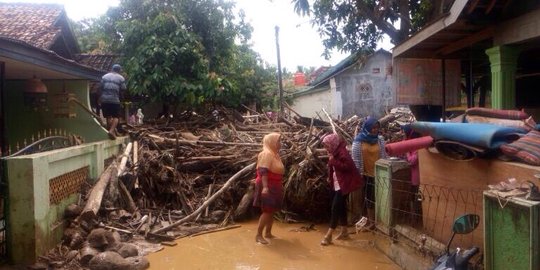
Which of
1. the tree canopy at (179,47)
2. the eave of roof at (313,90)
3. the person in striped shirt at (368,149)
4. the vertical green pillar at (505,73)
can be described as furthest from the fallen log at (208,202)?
the eave of roof at (313,90)

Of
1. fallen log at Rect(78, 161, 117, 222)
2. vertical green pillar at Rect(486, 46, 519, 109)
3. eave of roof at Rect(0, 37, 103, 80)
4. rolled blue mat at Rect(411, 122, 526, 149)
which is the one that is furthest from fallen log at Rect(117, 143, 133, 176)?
vertical green pillar at Rect(486, 46, 519, 109)

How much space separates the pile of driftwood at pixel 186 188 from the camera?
22.3ft

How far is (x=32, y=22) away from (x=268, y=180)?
8.19m

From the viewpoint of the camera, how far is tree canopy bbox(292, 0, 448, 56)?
11.8 meters

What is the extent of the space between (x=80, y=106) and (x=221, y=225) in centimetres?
406

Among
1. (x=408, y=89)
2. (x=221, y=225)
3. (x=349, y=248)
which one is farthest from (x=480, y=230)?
(x=408, y=89)

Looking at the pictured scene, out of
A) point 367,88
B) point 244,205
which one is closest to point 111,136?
point 244,205

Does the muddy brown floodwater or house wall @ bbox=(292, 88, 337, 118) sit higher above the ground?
house wall @ bbox=(292, 88, 337, 118)

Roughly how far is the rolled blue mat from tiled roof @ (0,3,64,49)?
8.44 m

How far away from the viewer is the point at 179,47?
15.4 meters

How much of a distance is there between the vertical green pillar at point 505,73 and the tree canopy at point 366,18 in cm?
480

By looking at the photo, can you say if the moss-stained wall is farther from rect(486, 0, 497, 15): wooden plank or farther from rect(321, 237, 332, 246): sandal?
rect(486, 0, 497, 15): wooden plank

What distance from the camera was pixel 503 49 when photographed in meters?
6.35

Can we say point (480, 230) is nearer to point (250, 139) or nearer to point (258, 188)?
point (258, 188)
